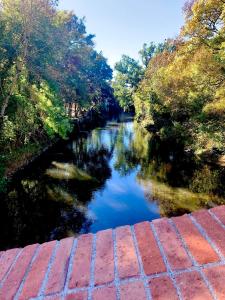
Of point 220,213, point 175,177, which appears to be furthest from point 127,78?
point 220,213

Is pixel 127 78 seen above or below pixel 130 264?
above

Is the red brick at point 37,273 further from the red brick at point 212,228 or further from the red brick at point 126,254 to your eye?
the red brick at point 212,228

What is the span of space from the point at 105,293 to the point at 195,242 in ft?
1.77

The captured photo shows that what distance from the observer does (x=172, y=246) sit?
4.51 feet

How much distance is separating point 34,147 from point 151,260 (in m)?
19.4

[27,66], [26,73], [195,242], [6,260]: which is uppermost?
[27,66]

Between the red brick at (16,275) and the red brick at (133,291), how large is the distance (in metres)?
0.51

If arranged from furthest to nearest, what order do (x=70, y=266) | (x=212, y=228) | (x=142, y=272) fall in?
1. (x=212, y=228)
2. (x=70, y=266)
3. (x=142, y=272)

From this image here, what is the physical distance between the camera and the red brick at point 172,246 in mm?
1241

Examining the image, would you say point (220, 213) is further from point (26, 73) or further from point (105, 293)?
point (26, 73)

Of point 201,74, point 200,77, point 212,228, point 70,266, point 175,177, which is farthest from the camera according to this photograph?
point 175,177

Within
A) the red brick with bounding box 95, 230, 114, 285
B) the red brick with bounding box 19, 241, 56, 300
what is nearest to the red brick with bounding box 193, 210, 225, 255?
the red brick with bounding box 95, 230, 114, 285

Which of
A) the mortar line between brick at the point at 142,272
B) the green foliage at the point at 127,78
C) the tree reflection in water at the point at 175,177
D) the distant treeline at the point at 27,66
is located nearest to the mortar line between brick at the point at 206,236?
the mortar line between brick at the point at 142,272

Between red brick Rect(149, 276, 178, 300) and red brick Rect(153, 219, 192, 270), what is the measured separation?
0.28 feet
